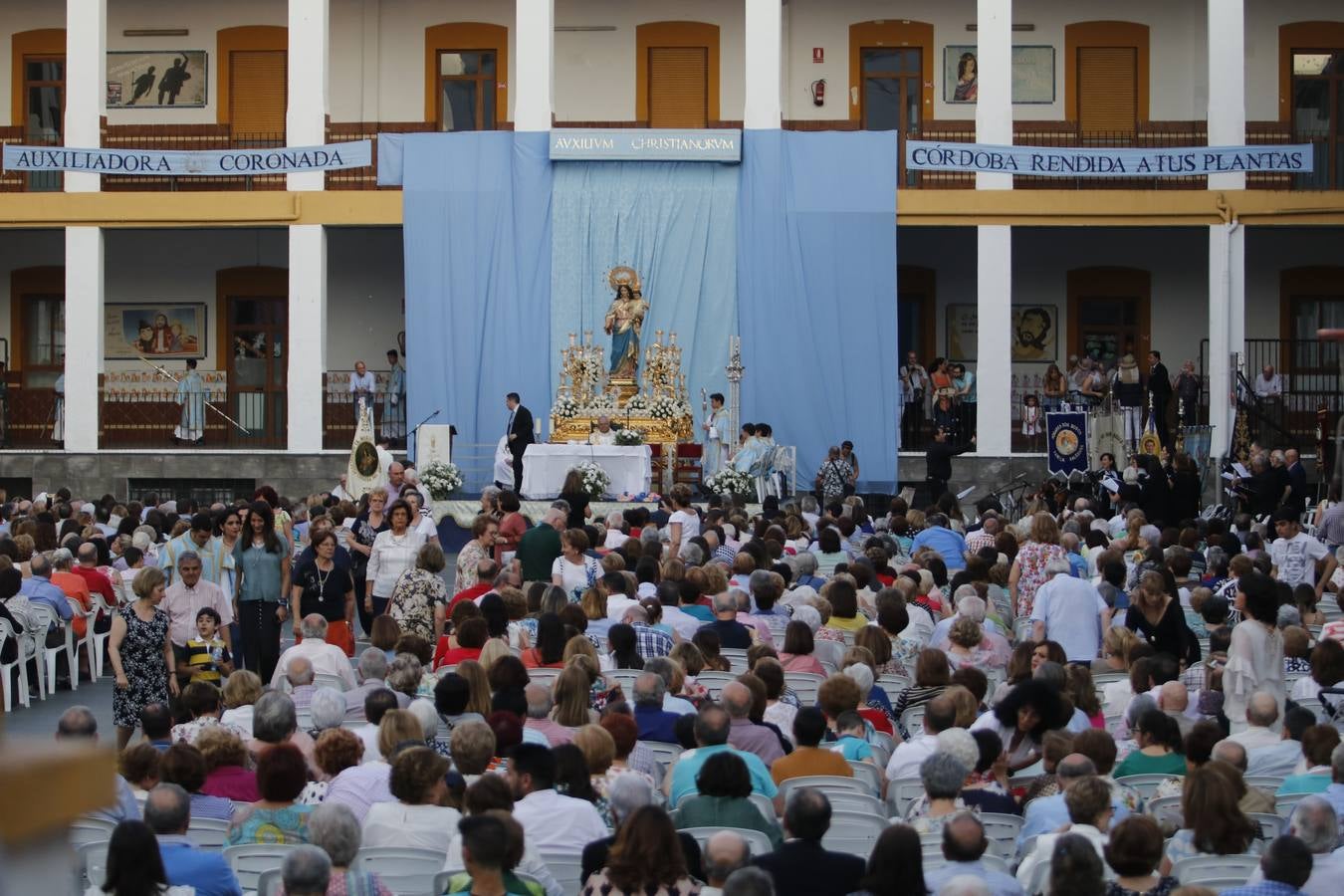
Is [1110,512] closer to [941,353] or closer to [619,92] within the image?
[941,353]

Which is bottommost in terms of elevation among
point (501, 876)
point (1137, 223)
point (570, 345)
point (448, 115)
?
point (501, 876)

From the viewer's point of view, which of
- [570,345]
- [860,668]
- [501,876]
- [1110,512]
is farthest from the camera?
[570,345]

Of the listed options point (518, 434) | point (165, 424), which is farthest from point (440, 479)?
point (165, 424)

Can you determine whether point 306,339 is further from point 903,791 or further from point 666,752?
point 903,791

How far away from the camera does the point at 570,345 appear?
24.7 m

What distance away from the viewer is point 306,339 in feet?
83.4

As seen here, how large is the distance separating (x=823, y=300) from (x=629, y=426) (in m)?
3.41

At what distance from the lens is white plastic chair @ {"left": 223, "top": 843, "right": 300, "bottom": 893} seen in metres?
5.64

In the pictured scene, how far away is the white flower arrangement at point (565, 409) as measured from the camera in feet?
78.1

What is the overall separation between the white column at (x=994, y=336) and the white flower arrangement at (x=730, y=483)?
485cm

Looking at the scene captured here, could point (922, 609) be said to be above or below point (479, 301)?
below

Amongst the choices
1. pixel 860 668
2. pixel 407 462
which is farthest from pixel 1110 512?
pixel 860 668

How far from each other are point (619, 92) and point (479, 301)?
5437mm

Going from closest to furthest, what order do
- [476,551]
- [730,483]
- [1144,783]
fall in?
[1144,783] < [476,551] < [730,483]
